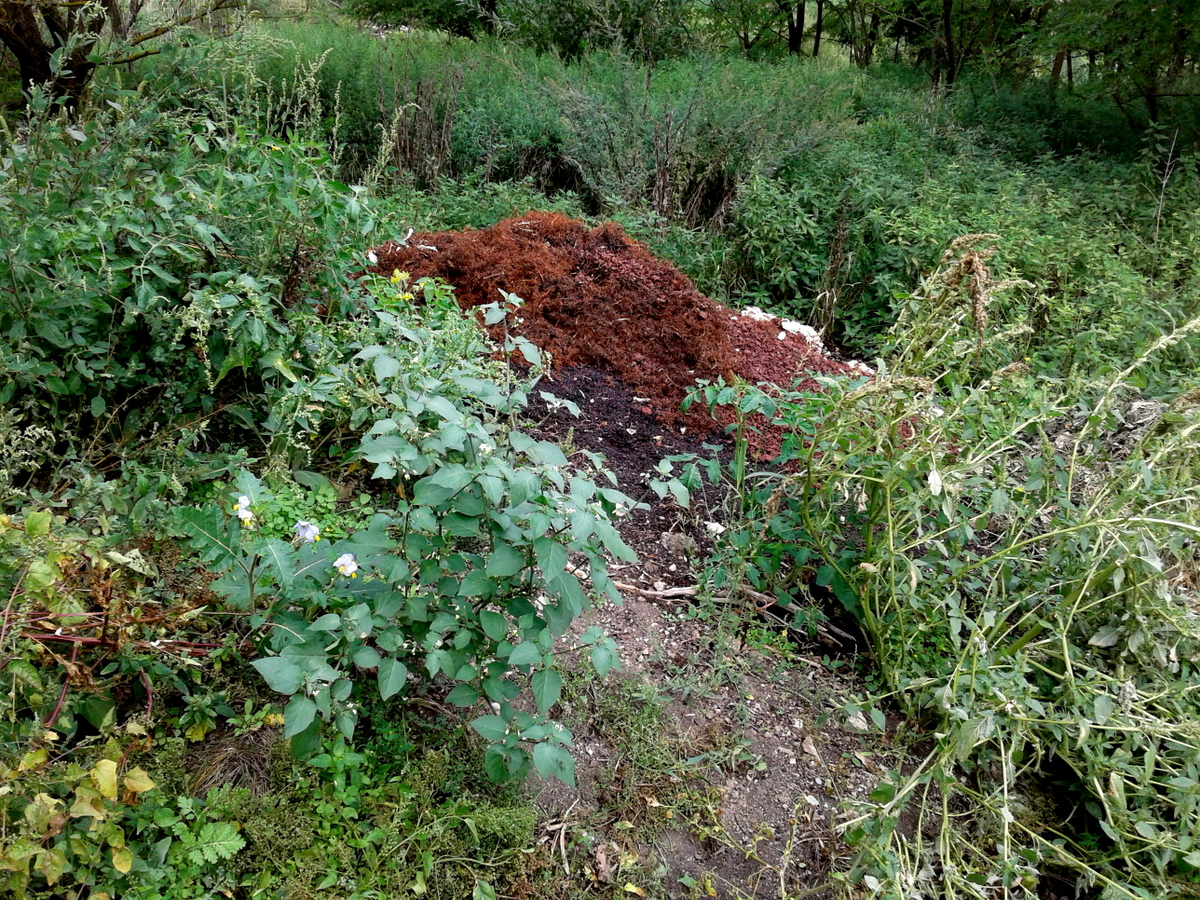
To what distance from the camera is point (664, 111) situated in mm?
6641

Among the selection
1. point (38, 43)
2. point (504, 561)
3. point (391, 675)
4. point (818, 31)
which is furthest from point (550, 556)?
point (818, 31)

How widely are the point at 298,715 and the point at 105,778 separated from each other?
1.22 ft

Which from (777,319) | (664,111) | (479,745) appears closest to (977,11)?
(664,111)

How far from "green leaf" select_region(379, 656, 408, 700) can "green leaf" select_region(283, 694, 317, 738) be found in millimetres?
151

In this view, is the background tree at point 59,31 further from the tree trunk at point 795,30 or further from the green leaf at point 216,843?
the tree trunk at point 795,30

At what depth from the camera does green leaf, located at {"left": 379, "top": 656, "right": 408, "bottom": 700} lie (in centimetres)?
175

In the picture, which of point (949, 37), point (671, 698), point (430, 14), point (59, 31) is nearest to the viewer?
point (671, 698)

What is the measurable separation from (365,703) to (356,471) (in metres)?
0.99

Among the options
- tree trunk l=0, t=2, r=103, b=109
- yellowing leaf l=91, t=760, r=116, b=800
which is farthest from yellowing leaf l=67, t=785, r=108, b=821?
tree trunk l=0, t=2, r=103, b=109

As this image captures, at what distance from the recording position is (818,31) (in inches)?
547

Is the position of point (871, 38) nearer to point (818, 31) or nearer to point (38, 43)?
point (818, 31)

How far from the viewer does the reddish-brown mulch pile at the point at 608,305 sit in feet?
13.0

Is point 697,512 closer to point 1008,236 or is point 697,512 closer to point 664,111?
point 1008,236

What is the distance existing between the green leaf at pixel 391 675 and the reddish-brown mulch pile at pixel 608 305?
2.17m
